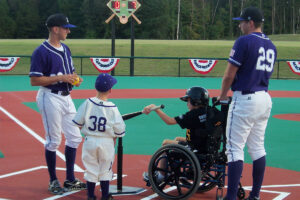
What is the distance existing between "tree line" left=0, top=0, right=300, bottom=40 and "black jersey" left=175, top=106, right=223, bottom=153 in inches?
3110

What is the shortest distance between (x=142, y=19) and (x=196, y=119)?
84293 millimetres

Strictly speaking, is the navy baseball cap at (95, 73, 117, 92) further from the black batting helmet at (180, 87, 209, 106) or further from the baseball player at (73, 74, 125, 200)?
the black batting helmet at (180, 87, 209, 106)

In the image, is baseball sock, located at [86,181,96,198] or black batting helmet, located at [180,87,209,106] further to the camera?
black batting helmet, located at [180,87,209,106]

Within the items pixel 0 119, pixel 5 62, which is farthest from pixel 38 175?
pixel 5 62

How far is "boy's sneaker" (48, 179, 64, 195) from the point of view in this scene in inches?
245

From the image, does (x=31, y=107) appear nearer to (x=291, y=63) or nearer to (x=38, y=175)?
(x=38, y=175)

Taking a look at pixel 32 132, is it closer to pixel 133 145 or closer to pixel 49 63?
pixel 133 145

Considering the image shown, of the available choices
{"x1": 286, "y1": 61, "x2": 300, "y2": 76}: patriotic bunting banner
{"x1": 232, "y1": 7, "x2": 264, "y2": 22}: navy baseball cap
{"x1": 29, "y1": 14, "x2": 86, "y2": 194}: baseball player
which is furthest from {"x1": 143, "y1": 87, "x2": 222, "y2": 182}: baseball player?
{"x1": 286, "y1": 61, "x2": 300, "y2": 76}: patriotic bunting banner

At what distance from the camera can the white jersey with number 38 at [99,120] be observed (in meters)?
5.54

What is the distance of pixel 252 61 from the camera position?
541 centimetres

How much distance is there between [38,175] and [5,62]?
64.8ft

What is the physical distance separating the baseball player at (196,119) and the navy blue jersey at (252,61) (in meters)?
0.47

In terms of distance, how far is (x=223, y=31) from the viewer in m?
103

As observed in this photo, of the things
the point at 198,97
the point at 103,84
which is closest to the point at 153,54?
the point at 198,97
